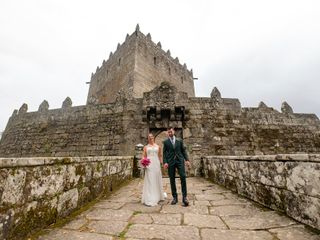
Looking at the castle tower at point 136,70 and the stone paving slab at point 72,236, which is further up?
the castle tower at point 136,70

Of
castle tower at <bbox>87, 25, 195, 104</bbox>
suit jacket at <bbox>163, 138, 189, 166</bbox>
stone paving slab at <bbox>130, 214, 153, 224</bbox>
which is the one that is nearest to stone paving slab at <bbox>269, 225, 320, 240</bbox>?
stone paving slab at <bbox>130, 214, 153, 224</bbox>

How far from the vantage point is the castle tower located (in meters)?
15.0

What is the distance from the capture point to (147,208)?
3.04 m

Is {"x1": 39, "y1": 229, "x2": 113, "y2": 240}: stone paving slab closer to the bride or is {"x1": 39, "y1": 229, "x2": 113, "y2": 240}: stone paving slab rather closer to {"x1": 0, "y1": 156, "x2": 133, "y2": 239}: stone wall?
{"x1": 0, "y1": 156, "x2": 133, "y2": 239}: stone wall

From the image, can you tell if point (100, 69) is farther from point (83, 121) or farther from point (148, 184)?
point (148, 184)

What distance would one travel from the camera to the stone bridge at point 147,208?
1767 mm

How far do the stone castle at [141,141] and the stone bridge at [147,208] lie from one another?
16mm

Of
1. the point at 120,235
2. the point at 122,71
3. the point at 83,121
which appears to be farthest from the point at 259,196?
the point at 122,71

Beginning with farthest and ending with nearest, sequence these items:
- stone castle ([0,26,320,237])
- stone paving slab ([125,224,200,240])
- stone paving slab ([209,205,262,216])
A: stone paving slab ([209,205,262,216]), stone castle ([0,26,320,237]), stone paving slab ([125,224,200,240])

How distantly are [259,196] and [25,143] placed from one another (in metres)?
13.0

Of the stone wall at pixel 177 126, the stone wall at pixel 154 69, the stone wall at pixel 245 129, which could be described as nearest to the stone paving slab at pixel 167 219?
the stone wall at pixel 177 126

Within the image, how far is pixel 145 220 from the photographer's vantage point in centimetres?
242

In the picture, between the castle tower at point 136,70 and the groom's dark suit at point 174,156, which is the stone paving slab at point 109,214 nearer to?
the groom's dark suit at point 174,156

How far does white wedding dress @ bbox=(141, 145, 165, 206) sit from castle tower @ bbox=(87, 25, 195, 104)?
402 inches
